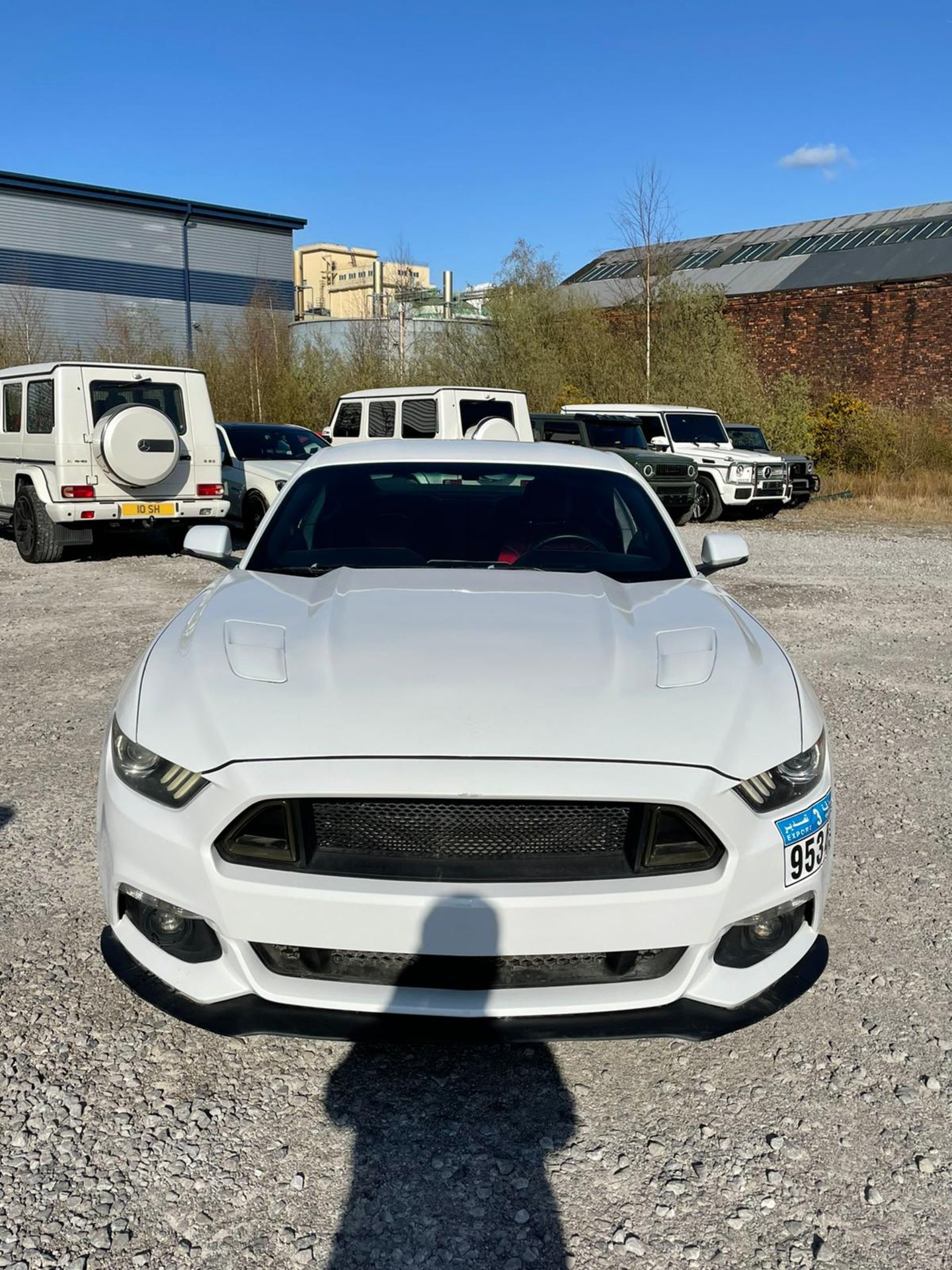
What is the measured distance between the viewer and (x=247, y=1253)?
2080 mm

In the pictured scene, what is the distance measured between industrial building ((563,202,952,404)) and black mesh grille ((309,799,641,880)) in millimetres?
28928

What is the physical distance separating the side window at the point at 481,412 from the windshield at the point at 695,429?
5.54 meters

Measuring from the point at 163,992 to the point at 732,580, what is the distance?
33.1 ft

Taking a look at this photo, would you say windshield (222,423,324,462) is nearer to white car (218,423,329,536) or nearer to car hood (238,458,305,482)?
white car (218,423,329,536)

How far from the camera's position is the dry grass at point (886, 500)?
19672 millimetres

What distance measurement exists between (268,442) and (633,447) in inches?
248

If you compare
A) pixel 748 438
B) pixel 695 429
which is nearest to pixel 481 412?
pixel 695 429

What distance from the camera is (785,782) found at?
247 centimetres

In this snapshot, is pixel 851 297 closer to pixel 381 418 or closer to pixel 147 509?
pixel 381 418

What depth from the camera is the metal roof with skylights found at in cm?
3086

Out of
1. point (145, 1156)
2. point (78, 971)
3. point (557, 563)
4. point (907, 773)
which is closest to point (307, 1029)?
point (145, 1156)

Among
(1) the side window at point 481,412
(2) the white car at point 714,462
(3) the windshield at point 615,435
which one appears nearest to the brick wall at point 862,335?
(2) the white car at point 714,462

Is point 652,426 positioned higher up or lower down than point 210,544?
higher up

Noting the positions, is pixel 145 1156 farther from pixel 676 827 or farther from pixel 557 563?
pixel 557 563
